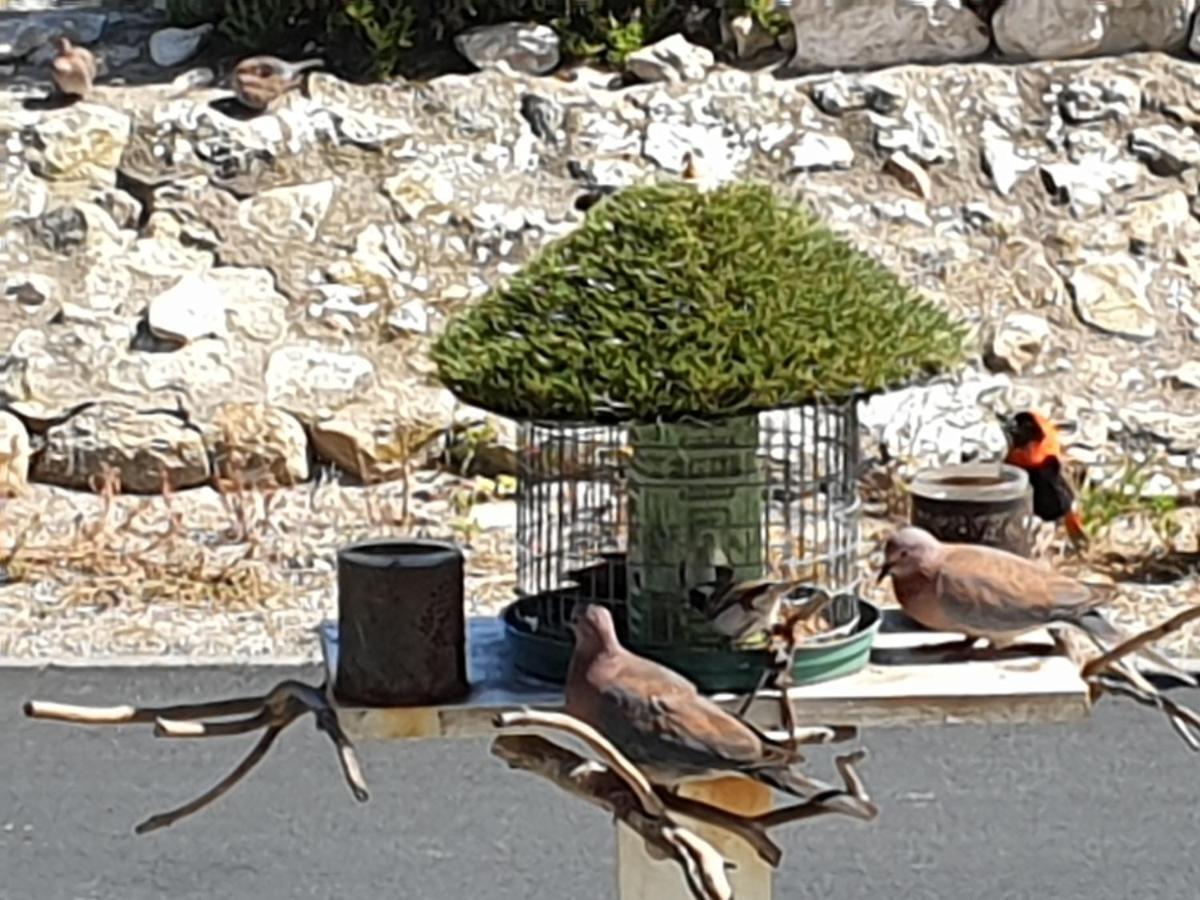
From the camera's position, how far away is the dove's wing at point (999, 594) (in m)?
2.28

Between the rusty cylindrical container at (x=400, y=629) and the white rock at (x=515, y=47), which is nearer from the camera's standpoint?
the rusty cylindrical container at (x=400, y=629)

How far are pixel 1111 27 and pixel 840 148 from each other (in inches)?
49.7

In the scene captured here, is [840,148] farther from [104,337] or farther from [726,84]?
[104,337]

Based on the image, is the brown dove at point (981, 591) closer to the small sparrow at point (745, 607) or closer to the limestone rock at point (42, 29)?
the small sparrow at point (745, 607)

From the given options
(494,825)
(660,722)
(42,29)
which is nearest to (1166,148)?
(42,29)

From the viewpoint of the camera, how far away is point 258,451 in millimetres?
→ 6859

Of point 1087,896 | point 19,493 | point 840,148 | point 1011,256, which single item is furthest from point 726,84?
point 1087,896

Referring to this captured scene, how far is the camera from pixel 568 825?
4.54 m

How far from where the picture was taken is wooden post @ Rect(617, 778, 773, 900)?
7.33 feet

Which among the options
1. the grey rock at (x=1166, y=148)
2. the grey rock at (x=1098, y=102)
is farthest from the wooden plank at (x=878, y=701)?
the grey rock at (x=1098, y=102)

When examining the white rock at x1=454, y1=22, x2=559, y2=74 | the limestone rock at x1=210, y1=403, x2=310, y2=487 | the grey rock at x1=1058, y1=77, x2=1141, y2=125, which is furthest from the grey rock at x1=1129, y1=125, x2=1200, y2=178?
the limestone rock at x1=210, y1=403, x2=310, y2=487

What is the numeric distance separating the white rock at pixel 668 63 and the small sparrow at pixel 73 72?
6.70 feet

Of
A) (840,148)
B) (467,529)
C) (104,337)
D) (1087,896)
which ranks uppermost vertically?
(840,148)

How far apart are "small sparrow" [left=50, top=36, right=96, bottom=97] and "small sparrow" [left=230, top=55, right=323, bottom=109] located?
60cm
